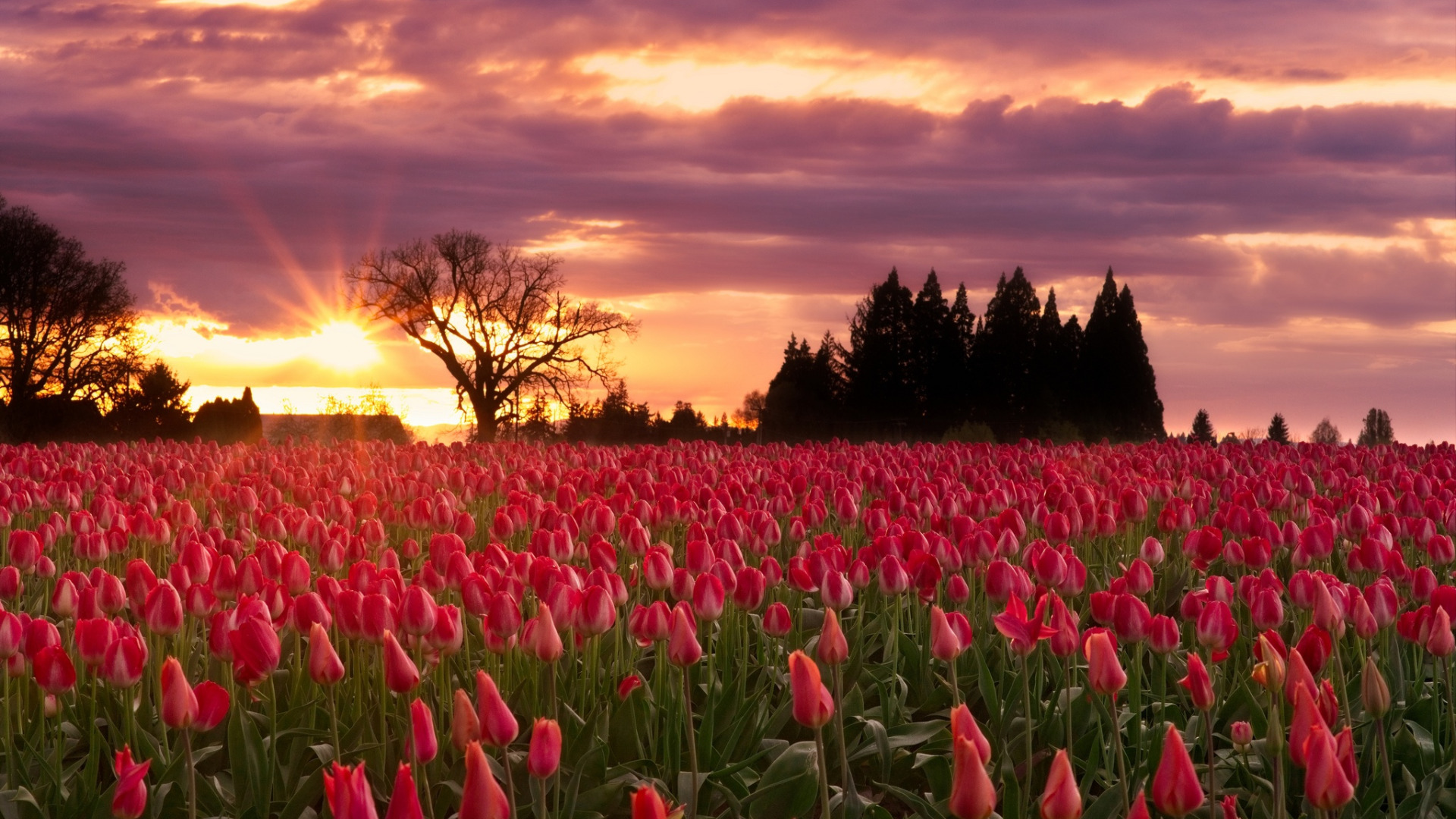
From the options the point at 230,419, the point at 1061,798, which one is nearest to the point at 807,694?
the point at 1061,798

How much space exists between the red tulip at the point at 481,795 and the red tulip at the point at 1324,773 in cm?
189

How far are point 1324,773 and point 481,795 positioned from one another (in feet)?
6.51

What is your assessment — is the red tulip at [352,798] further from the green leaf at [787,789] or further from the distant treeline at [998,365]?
the distant treeline at [998,365]

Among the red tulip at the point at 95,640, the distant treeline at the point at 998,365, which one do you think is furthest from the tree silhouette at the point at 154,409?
the red tulip at the point at 95,640

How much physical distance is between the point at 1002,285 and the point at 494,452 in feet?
145

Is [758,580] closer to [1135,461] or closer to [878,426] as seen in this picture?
[1135,461]

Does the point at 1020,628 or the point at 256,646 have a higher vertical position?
the point at 1020,628

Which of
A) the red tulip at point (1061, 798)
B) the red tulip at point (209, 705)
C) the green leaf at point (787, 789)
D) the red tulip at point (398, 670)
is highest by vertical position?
the red tulip at point (398, 670)

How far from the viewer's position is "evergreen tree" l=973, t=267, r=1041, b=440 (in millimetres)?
56781

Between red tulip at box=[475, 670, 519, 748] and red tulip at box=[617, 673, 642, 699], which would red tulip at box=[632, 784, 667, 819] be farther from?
red tulip at box=[617, 673, 642, 699]

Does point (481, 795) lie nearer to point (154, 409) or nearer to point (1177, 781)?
point (1177, 781)

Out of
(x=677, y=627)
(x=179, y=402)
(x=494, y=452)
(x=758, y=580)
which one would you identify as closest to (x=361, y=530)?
(x=758, y=580)

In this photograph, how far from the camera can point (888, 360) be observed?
192 feet

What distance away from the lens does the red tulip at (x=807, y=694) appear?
11.0 ft
